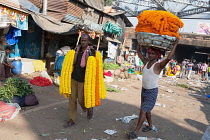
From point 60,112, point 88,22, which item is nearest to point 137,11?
point 88,22

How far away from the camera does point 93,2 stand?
17.2 meters

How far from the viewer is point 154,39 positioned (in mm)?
3238

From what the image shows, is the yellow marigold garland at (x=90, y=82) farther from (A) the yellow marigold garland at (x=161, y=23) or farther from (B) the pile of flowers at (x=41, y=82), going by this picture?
(B) the pile of flowers at (x=41, y=82)

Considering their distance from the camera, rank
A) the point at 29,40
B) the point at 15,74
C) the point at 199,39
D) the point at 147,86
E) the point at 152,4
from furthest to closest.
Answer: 1. the point at 152,4
2. the point at 199,39
3. the point at 29,40
4. the point at 15,74
5. the point at 147,86

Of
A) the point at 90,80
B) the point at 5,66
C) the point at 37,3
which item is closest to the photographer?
the point at 90,80

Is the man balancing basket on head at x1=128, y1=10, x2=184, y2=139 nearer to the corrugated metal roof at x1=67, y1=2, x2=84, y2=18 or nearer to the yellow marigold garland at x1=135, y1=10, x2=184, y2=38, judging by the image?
the yellow marigold garland at x1=135, y1=10, x2=184, y2=38

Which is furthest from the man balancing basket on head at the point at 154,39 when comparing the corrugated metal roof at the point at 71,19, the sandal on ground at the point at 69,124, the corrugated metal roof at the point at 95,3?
the corrugated metal roof at the point at 95,3

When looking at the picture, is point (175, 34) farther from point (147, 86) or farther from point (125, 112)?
point (125, 112)

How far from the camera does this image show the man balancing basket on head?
3180mm

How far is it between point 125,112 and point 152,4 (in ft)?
117

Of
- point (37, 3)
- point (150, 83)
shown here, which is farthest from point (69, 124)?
point (37, 3)

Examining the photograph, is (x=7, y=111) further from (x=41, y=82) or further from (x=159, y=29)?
(x=41, y=82)

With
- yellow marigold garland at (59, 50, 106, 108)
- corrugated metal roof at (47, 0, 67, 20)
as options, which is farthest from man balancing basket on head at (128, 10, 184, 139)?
corrugated metal roof at (47, 0, 67, 20)

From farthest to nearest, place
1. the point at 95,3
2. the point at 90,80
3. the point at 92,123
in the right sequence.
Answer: the point at 95,3
the point at 92,123
the point at 90,80
